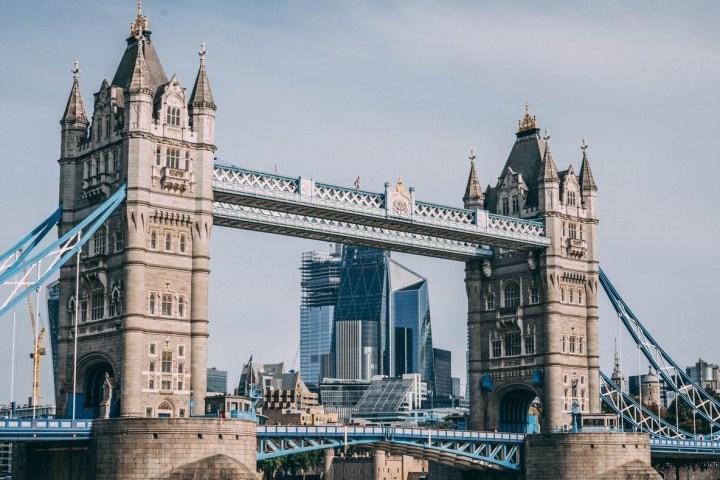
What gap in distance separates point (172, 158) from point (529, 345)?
3914cm

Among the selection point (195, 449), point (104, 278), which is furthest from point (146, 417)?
point (104, 278)

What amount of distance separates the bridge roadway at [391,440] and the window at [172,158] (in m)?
18.1

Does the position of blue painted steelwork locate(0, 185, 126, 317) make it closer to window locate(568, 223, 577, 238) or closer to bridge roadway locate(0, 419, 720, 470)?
bridge roadway locate(0, 419, 720, 470)

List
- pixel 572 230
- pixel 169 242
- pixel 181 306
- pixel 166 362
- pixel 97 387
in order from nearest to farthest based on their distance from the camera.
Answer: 1. pixel 166 362
2. pixel 169 242
3. pixel 181 306
4. pixel 97 387
5. pixel 572 230

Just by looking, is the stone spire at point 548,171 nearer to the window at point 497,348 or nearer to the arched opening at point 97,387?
the window at point 497,348

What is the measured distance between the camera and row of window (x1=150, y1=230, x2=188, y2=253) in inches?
3460

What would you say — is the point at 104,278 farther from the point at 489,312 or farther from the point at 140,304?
the point at 489,312

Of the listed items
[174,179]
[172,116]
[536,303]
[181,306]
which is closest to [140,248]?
[181,306]

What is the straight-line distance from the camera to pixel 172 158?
89.0m

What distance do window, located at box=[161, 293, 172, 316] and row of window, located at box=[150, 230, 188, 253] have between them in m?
3.10

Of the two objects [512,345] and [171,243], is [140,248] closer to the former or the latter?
[171,243]

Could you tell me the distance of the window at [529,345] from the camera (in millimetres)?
112500

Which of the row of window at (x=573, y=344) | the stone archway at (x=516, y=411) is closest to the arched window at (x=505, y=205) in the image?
the row of window at (x=573, y=344)

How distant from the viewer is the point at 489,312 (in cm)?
11625
